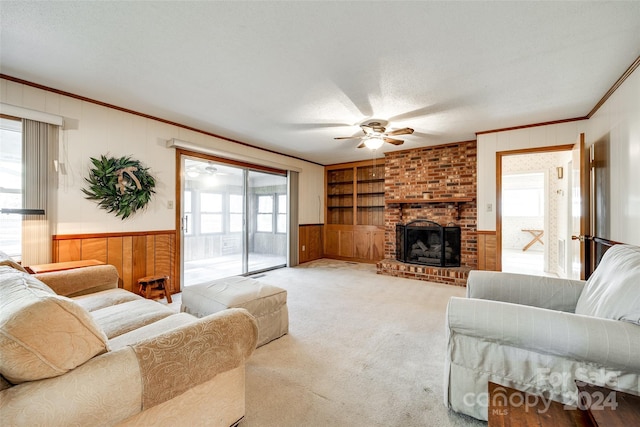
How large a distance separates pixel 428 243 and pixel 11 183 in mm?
5702

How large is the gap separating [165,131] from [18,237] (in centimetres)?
189

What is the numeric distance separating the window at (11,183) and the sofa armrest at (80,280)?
0.87 m

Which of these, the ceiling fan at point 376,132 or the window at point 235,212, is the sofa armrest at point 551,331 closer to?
the ceiling fan at point 376,132

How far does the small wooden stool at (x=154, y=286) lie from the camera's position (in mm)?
3213

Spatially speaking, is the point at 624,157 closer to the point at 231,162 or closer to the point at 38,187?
the point at 231,162

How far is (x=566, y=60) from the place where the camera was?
86.0 inches

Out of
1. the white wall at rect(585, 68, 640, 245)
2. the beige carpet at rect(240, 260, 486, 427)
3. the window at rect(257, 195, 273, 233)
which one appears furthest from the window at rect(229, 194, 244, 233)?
the white wall at rect(585, 68, 640, 245)

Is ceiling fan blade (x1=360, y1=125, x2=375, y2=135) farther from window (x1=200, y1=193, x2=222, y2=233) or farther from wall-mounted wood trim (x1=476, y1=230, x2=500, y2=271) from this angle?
window (x1=200, y1=193, x2=222, y2=233)

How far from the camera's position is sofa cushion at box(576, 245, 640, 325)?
1180mm

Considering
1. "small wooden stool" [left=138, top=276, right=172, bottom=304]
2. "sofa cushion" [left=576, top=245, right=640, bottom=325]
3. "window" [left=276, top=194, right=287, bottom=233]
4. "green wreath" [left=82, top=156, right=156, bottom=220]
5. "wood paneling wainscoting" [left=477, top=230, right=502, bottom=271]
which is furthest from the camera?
"window" [left=276, top=194, right=287, bottom=233]

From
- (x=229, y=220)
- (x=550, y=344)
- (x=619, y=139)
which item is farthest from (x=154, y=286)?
(x=619, y=139)

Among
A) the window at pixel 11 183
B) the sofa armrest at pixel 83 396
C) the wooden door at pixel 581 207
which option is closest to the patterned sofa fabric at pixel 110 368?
the sofa armrest at pixel 83 396

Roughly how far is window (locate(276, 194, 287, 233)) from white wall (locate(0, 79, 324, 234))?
6.68ft

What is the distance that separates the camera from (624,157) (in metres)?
2.46
